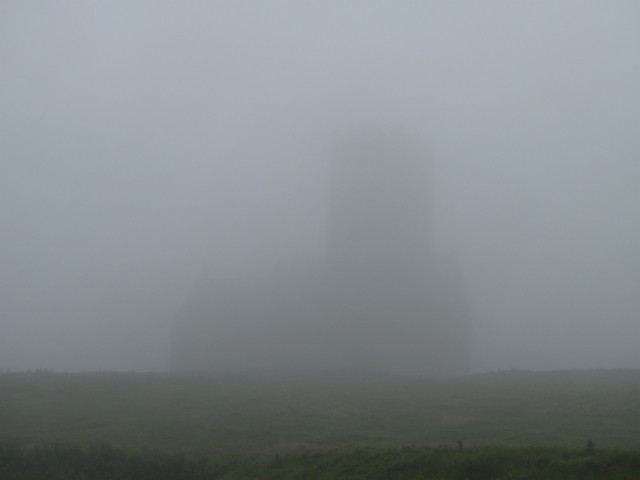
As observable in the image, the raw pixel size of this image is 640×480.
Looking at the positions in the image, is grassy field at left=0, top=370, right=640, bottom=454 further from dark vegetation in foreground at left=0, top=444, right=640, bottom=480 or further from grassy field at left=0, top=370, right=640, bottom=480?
dark vegetation in foreground at left=0, top=444, right=640, bottom=480

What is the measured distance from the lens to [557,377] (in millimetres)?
32594

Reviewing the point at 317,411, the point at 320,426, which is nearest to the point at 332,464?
the point at 320,426

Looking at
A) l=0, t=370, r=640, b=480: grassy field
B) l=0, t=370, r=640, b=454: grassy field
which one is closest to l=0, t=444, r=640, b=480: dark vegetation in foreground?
l=0, t=370, r=640, b=480: grassy field

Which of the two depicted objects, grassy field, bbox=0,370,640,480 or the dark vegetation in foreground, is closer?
the dark vegetation in foreground

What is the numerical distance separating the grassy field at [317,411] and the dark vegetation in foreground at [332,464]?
1.53m

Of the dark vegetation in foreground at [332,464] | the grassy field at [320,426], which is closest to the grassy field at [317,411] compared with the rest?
the grassy field at [320,426]

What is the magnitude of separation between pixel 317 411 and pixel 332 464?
976cm

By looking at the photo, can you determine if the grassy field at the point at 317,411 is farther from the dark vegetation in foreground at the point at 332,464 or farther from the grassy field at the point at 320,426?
the dark vegetation in foreground at the point at 332,464

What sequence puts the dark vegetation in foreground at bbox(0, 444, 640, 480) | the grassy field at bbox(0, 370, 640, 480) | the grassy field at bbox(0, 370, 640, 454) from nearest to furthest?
the dark vegetation in foreground at bbox(0, 444, 640, 480)
the grassy field at bbox(0, 370, 640, 480)
the grassy field at bbox(0, 370, 640, 454)

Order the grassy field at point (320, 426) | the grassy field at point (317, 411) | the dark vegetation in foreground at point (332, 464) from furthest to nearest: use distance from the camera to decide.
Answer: the grassy field at point (317, 411) → the grassy field at point (320, 426) → the dark vegetation in foreground at point (332, 464)

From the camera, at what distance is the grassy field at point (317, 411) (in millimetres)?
18438

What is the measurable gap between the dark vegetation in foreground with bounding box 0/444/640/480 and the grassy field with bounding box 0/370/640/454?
1.53 m

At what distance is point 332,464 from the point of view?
14.5m

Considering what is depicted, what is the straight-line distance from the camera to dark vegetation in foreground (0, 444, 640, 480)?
11961mm
